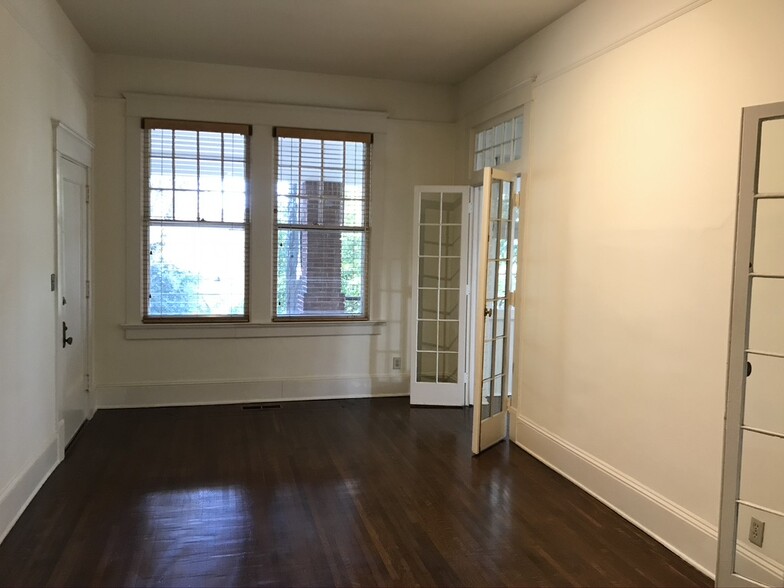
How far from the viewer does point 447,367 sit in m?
5.89

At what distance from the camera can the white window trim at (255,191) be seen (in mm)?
5480

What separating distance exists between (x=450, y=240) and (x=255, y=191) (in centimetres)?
185

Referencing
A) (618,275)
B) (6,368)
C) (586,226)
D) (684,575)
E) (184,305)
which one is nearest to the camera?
(684,575)

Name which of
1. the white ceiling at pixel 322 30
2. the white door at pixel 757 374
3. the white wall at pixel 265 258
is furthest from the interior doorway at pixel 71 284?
the white door at pixel 757 374

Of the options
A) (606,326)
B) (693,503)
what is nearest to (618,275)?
(606,326)

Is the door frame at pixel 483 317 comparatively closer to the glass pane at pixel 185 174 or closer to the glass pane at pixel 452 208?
the glass pane at pixel 452 208

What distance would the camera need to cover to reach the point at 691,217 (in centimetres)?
309

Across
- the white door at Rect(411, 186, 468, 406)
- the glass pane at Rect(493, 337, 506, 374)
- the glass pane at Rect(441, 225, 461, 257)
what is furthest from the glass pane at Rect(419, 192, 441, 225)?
the glass pane at Rect(493, 337, 506, 374)

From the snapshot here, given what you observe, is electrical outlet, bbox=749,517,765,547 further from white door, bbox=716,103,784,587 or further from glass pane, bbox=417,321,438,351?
glass pane, bbox=417,321,438,351

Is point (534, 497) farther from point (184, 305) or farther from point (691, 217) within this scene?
point (184, 305)

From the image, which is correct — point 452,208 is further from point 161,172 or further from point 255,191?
point 161,172

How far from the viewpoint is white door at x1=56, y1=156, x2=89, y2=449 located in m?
4.30

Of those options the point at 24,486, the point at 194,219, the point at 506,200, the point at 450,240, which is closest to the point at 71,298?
the point at 194,219

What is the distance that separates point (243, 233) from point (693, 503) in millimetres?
4212
